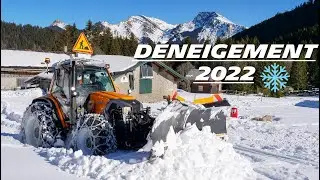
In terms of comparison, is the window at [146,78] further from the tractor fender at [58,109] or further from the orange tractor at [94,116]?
the tractor fender at [58,109]

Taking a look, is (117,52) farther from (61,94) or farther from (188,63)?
(61,94)

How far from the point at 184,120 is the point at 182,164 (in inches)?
41.1

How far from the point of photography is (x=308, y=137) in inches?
450

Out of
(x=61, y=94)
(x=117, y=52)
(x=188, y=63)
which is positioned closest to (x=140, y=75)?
(x=61, y=94)

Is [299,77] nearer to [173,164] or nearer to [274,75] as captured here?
[274,75]

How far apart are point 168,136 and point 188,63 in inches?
2184

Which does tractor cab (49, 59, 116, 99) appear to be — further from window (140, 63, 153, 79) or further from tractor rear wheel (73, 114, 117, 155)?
window (140, 63, 153, 79)

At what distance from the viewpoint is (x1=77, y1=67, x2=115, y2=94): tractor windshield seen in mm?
8383

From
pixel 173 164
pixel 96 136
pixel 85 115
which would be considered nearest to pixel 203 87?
pixel 85 115

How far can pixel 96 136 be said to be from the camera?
23.4 ft

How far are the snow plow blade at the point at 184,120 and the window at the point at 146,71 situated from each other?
23898 millimetres

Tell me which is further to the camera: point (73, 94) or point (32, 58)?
point (32, 58)

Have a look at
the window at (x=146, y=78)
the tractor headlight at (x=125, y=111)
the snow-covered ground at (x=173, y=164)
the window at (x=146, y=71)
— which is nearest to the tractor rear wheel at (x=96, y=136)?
the snow-covered ground at (x=173, y=164)

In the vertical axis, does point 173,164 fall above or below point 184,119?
below
